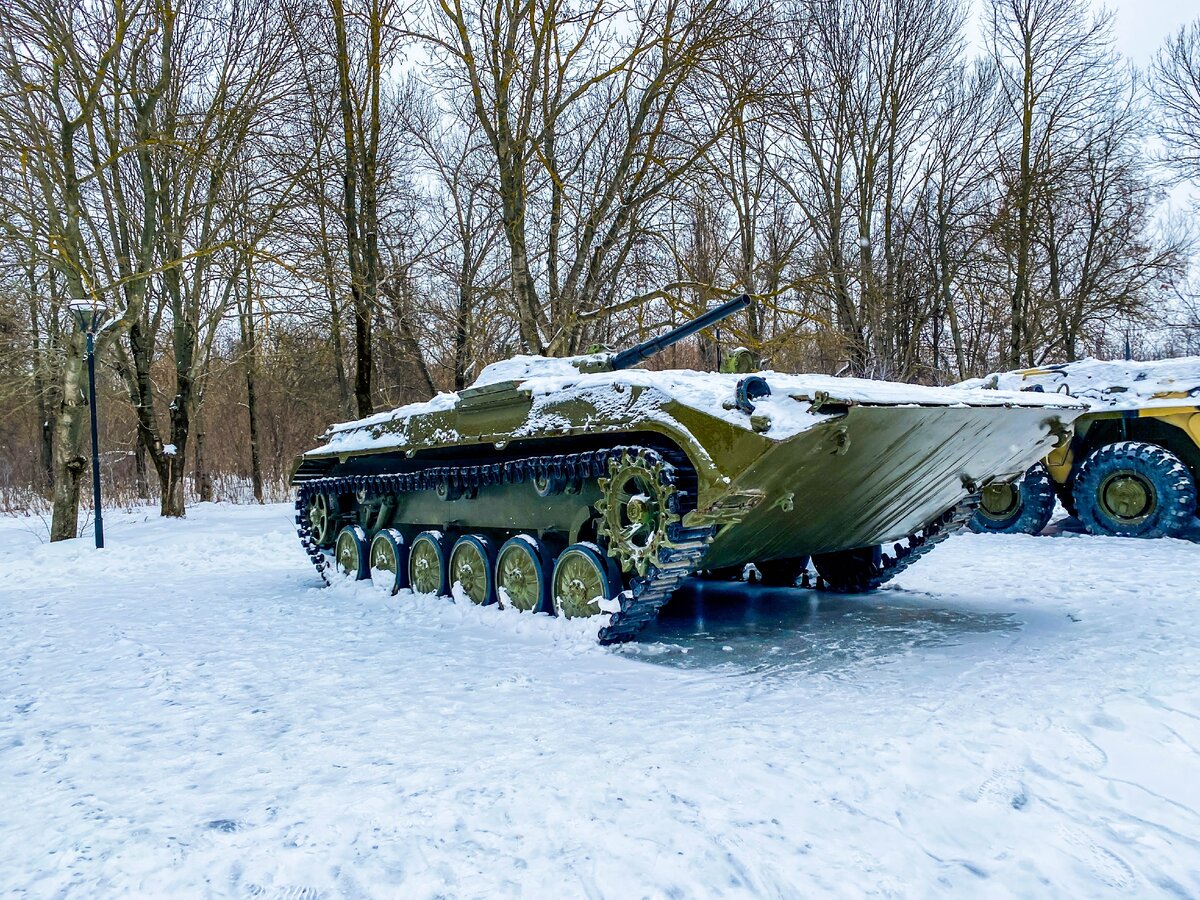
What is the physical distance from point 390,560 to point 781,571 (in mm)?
3586

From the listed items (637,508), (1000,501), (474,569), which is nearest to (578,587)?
(637,508)

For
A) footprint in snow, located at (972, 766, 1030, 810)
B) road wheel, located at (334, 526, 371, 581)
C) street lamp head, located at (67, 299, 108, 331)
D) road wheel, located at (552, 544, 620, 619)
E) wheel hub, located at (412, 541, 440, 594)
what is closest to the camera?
footprint in snow, located at (972, 766, 1030, 810)

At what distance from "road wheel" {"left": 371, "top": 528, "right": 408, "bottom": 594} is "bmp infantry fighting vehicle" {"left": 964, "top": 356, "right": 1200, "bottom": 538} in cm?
658

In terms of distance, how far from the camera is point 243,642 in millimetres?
5988

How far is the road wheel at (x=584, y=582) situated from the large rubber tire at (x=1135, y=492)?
7.75 m

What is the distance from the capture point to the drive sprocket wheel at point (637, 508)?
16.9 feet

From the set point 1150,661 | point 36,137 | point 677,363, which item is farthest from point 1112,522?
point 36,137

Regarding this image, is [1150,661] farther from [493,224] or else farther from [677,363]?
[677,363]

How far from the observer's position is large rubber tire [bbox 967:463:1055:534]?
38.0 ft

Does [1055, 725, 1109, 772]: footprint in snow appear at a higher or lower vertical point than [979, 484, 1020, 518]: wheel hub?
lower

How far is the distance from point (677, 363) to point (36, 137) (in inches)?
567

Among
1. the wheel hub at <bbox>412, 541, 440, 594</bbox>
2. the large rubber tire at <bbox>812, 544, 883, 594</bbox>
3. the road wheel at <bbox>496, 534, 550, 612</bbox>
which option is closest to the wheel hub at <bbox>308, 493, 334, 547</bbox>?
the wheel hub at <bbox>412, 541, 440, 594</bbox>

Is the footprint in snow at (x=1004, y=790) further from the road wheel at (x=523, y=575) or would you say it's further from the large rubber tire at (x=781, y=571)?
the large rubber tire at (x=781, y=571)

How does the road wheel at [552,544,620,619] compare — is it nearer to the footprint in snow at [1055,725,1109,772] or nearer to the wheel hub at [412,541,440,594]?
the wheel hub at [412,541,440,594]
